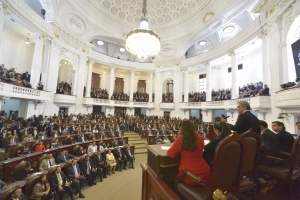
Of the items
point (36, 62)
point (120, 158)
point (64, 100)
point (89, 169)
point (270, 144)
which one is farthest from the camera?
point (64, 100)

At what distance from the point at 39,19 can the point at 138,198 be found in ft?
41.2

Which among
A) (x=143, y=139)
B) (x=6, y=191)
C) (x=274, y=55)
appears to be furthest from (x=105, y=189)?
(x=274, y=55)

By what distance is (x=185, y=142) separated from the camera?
4.79ft

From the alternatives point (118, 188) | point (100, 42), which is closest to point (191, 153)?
point (118, 188)

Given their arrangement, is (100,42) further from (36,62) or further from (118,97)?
(36,62)

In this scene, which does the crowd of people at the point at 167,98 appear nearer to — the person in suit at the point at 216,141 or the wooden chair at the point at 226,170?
the person in suit at the point at 216,141

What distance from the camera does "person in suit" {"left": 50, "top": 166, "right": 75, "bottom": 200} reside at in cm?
363

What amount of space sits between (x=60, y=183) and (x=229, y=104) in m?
11.7

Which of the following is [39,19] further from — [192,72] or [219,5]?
[192,72]

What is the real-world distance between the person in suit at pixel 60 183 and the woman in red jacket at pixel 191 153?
373cm

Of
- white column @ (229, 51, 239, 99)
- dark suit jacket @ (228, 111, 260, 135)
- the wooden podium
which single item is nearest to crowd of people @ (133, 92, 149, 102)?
white column @ (229, 51, 239, 99)

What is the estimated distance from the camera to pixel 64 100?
38.7 feet

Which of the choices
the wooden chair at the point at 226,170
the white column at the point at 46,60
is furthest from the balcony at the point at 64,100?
the wooden chair at the point at 226,170

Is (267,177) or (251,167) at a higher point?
(251,167)
